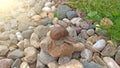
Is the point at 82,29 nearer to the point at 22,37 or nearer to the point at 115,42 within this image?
the point at 115,42

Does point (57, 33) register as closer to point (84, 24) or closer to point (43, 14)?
point (84, 24)

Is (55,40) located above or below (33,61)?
above

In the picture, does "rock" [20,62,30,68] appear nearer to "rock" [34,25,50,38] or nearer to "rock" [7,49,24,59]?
"rock" [7,49,24,59]

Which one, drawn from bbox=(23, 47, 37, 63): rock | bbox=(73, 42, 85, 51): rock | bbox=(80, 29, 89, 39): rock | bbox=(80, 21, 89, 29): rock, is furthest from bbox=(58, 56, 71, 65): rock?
bbox=(80, 21, 89, 29): rock

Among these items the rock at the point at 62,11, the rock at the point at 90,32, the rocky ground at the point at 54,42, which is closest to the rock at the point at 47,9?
the rocky ground at the point at 54,42

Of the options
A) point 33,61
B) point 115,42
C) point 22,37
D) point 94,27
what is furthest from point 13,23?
point 115,42

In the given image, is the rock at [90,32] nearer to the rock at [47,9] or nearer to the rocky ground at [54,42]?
the rocky ground at [54,42]
